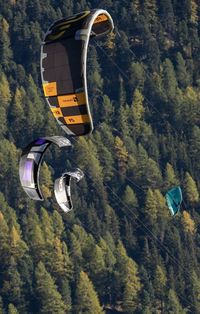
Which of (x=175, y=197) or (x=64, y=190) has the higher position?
(x=64, y=190)

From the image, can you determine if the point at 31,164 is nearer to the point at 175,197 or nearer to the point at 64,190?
the point at 64,190

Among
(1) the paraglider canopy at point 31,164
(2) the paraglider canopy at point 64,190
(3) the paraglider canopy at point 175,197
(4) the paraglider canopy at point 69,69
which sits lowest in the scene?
(3) the paraglider canopy at point 175,197

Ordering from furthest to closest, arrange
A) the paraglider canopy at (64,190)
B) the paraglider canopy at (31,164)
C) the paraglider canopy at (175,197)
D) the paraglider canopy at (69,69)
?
the paraglider canopy at (175,197) → the paraglider canopy at (64,190) → the paraglider canopy at (31,164) → the paraglider canopy at (69,69)

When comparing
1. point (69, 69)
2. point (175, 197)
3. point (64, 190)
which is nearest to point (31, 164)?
point (64, 190)

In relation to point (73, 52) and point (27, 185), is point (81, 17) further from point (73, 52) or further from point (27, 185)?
point (27, 185)

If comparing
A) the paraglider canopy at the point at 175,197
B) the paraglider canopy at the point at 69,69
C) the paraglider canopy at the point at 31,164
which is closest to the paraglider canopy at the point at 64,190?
the paraglider canopy at the point at 31,164

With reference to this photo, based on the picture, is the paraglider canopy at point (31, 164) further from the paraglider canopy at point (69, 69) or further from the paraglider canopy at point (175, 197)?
the paraglider canopy at point (175, 197)

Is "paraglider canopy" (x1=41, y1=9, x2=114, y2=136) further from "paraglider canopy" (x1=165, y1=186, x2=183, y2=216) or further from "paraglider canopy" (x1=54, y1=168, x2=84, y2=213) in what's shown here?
"paraglider canopy" (x1=165, y1=186, x2=183, y2=216)

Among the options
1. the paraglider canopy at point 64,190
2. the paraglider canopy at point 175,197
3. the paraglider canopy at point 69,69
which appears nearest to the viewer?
the paraglider canopy at point 69,69

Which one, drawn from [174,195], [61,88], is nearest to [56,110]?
[61,88]
